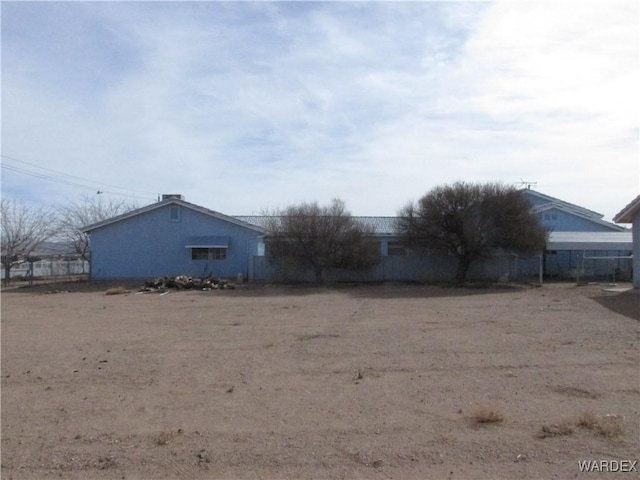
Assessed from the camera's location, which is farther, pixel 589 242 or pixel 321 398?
pixel 589 242

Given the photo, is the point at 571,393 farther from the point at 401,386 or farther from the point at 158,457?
the point at 158,457

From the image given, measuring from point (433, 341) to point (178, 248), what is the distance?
86.6 ft

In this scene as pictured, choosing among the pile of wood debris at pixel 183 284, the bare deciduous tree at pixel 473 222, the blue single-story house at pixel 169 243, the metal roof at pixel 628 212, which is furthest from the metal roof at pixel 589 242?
the pile of wood debris at pixel 183 284

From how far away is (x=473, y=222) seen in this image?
32125 mm

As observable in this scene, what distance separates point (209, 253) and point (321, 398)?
2952 centimetres

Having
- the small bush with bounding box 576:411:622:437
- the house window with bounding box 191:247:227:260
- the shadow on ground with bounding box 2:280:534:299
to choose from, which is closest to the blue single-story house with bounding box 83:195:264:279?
the house window with bounding box 191:247:227:260

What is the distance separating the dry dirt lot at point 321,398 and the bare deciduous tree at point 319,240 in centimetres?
1725

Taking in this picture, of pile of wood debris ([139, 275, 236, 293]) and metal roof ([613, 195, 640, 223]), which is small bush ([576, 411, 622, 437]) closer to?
metal roof ([613, 195, 640, 223])

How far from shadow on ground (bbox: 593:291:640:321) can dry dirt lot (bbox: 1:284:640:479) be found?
162cm

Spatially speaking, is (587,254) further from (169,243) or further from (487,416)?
(487,416)

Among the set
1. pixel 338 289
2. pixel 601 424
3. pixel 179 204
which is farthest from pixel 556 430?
pixel 179 204

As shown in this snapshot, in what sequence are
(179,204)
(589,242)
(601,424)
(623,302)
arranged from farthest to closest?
(589,242) → (179,204) → (623,302) → (601,424)

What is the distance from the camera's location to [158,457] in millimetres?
5828

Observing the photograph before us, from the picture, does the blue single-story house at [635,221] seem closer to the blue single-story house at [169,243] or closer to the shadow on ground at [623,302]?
the shadow on ground at [623,302]
